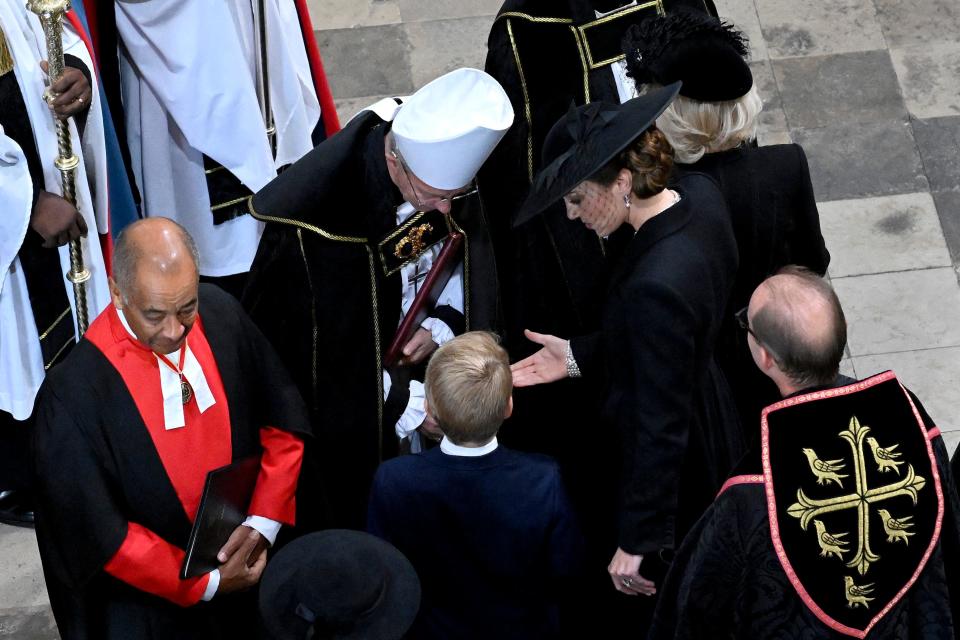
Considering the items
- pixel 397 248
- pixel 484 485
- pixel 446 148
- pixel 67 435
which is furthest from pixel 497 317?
pixel 67 435

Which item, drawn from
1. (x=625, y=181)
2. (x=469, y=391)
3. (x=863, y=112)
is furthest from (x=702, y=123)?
(x=863, y=112)

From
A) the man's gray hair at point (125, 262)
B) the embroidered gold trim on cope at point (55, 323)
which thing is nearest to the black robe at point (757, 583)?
the man's gray hair at point (125, 262)

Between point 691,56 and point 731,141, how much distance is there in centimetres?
29

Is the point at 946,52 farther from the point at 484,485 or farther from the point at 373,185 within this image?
the point at 484,485

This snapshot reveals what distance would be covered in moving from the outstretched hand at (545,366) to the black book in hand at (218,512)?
2.81 ft

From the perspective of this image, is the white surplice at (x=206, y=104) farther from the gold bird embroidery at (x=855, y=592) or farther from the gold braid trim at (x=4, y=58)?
the gold bird embroidery at (x=855, y=592)

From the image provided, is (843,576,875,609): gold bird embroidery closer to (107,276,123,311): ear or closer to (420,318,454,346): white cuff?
(420,318,454,346): white cuff

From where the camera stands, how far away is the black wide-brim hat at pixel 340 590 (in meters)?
3.01

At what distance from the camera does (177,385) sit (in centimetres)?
352

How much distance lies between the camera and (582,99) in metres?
4.56

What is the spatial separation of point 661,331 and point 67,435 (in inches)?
62.4

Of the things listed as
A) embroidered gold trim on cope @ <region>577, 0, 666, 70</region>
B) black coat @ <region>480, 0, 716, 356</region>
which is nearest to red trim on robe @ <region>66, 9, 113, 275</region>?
black coat @ <region>480, 0, 716, 356</region>

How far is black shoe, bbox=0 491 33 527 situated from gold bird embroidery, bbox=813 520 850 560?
311 cm

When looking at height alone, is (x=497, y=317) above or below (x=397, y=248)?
below
